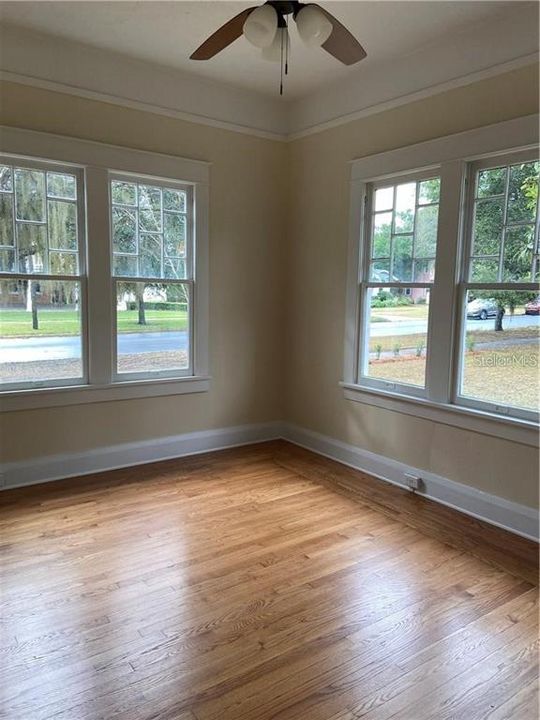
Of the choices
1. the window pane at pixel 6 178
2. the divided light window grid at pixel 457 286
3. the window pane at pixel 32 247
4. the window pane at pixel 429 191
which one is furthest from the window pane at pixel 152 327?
the window pane at pixel 429 191

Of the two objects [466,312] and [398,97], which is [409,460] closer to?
[466,312]

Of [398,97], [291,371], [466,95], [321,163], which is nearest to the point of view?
[466,95]

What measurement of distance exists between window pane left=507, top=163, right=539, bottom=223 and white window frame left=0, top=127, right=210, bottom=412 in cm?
232

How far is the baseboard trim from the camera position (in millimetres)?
3059

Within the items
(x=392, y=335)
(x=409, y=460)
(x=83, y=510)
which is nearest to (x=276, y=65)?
(x=392, y=335)

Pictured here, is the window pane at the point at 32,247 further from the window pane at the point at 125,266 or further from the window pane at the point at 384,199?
the window pane at the point at 384,199

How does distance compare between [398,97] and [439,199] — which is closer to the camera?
[439,199]

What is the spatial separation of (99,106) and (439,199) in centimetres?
251

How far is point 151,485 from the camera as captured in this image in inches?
147

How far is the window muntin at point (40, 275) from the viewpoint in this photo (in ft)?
11.6

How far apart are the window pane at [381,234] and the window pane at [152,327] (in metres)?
1.58

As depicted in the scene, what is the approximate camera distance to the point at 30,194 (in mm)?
3564

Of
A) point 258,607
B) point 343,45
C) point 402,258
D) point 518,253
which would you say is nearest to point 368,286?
point 402,258

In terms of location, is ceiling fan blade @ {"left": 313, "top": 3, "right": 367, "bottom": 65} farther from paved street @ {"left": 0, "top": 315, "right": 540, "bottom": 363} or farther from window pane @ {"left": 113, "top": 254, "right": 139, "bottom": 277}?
window pane @ {"left": 113, "top": 254, "right": 139, "bottom": 277}
